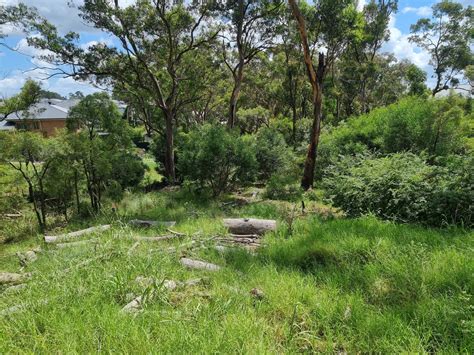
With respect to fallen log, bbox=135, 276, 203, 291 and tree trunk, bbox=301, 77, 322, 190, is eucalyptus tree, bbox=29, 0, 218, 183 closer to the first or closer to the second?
tree trunk, bbox=301, 77, 322, 190

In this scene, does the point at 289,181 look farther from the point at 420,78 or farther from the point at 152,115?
the point at 420,78

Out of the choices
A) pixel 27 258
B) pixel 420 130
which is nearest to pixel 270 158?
pixel 420 130

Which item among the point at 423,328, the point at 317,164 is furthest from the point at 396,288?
the point at 317,164

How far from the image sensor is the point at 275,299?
2885mm

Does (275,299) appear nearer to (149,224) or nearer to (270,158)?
(149,224)

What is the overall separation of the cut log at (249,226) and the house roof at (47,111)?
310 inches

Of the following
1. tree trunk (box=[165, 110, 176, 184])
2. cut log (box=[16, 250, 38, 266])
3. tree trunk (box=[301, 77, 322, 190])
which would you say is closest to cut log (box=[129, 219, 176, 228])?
cut log (box=[16, 250, 38, 266])

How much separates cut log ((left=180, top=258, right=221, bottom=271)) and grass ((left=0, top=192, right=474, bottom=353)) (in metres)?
0.13

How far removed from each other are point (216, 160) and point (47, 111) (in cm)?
3529

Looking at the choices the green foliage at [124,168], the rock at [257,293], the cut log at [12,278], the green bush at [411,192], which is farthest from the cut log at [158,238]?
the green foliage at [124,168]

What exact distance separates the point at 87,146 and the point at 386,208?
309 inches

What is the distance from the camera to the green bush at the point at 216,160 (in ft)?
31.4

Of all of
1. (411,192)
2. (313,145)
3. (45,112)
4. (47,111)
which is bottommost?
(411,192)

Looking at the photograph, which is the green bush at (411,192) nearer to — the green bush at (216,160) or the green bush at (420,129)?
the green bush at (420,129)
